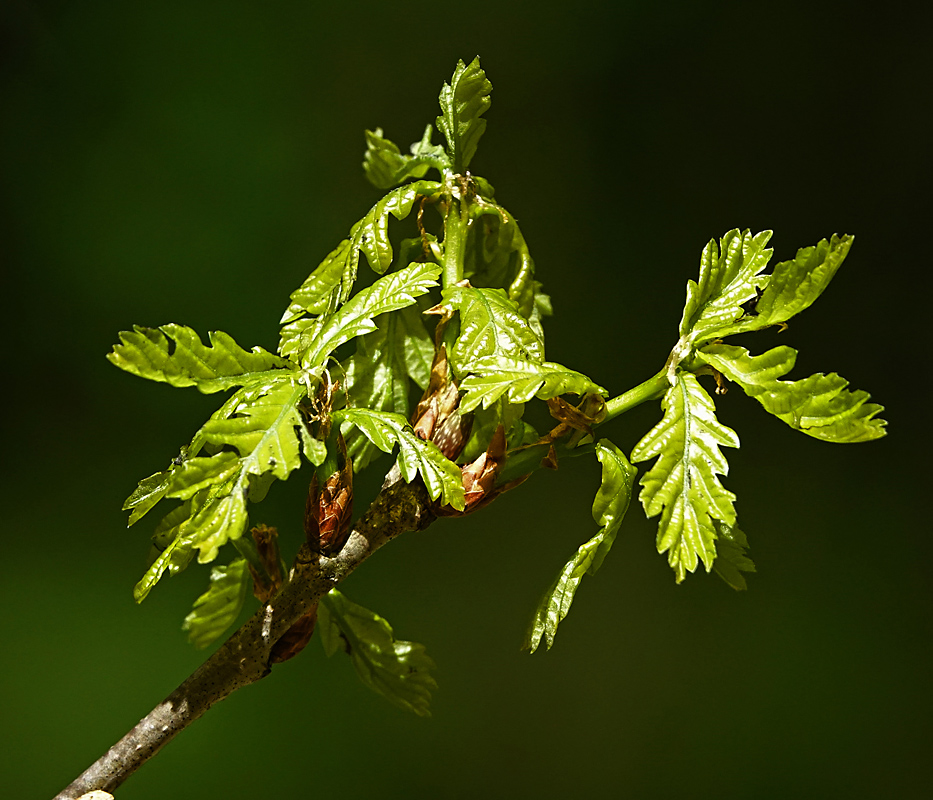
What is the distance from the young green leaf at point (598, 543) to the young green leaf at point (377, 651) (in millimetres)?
150

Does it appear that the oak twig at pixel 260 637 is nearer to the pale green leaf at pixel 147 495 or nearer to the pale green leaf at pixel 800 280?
the pale green leaf at pixel 147 495

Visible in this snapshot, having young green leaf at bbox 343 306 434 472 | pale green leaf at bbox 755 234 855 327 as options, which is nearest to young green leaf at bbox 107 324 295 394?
young green leaf at bbox 343 306 434 472

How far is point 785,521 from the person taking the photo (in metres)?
1.39

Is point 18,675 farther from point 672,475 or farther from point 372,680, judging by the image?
point 672,475

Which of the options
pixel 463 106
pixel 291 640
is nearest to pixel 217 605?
pixel 291 640

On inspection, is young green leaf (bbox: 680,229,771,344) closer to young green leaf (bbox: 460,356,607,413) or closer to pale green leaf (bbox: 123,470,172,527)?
young green leaf (bbox: 460,356,607,413)

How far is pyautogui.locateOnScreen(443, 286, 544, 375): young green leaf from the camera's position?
58 cm

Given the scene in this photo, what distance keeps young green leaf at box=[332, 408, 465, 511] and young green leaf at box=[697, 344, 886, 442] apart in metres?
0.20

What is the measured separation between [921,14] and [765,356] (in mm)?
994

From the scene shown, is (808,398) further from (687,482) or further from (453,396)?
(453,396)

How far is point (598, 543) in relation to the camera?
0.60 meters

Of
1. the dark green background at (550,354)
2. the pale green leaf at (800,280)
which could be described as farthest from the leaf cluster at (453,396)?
the dark green background at (550,354)

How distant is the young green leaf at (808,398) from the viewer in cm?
54

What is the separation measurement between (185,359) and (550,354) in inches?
32.4
